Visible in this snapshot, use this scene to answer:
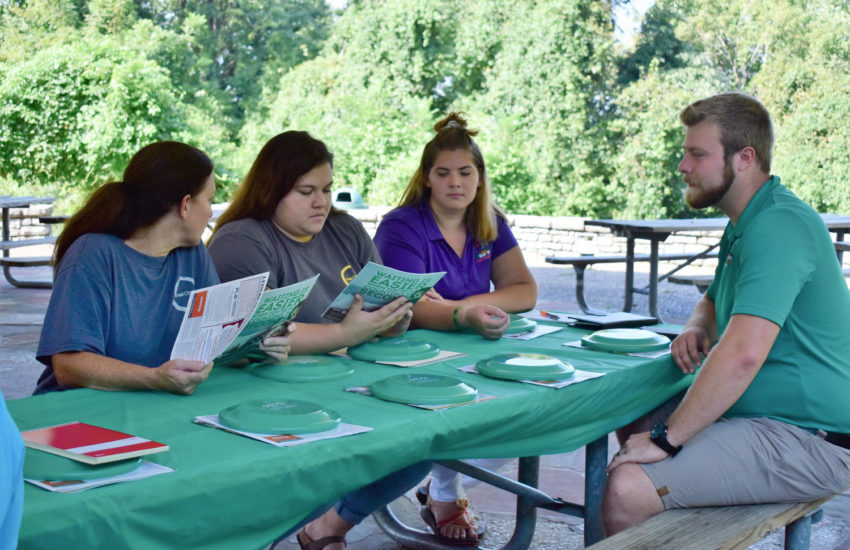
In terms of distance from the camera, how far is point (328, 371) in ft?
6.61

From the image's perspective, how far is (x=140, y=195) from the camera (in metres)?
2.25

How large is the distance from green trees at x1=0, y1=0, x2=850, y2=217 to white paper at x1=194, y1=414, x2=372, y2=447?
1314 cm

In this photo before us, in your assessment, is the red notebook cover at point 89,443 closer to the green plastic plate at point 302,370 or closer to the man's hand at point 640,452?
the green plastic plate at point 302,370

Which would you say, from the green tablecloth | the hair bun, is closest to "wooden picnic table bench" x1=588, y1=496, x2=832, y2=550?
the green tablecloth

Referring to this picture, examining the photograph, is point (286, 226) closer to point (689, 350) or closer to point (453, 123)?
point (453, 123)

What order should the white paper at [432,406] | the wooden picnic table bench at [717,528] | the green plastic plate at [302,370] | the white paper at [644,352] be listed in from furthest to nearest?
the white paper at [644,352]
the green plastic plate at [302,370]
the wooden picnic table bench at [717,528]
the white paper at [432,406]

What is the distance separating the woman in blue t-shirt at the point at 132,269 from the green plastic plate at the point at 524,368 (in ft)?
1.60

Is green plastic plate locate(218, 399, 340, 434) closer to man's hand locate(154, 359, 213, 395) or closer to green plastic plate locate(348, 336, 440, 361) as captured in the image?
man's hand locate(154, 359, 213, 395)

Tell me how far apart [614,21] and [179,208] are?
17.2 meters

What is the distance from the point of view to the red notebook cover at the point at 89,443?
1.29 metres

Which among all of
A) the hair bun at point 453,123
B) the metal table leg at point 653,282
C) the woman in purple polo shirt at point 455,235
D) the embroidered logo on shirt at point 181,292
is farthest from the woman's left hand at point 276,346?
the metal table leg at point 653,282

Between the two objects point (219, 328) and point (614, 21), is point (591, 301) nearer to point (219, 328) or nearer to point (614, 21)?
point (219, 328)

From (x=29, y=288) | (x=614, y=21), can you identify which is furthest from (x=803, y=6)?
(x=29, y=288)

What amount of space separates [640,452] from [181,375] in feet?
3.56
